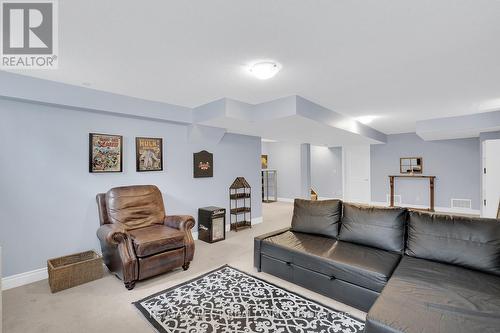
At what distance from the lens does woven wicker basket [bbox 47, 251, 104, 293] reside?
Answer: 249cm

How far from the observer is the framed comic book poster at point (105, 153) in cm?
317

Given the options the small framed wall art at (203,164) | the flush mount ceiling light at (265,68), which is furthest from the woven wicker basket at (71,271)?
the flush mount ceiling light at (265,68)

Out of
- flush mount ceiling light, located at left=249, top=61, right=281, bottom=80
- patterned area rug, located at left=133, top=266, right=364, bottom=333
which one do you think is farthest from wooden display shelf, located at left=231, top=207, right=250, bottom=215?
flush mount ceiling light, located at left=249, top=61, right=281, bottom=80

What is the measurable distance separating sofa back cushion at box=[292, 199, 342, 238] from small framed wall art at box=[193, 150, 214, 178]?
1931 mm

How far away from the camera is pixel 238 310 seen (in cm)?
218

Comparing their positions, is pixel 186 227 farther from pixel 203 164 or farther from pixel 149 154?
pixel 203 164

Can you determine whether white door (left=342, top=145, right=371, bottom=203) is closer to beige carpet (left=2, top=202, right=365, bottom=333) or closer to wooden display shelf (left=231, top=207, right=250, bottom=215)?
wooden display shelf (left=231, top=207, right=250, bottom=215)

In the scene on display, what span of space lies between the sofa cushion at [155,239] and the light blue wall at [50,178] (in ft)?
2.67

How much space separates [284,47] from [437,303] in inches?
83.8

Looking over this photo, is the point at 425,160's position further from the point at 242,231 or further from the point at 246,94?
the point at 246,94

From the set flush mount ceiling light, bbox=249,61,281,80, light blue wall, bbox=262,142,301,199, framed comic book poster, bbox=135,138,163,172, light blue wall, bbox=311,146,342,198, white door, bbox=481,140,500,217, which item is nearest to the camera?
flush mount ceiling light, bbox=249,61,281,80

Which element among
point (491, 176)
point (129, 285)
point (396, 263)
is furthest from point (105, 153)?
point (491, 176)

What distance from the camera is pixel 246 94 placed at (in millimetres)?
3260

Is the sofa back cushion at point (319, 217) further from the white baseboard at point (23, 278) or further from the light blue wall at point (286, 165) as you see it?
the light blue wall at point (286, 165)
